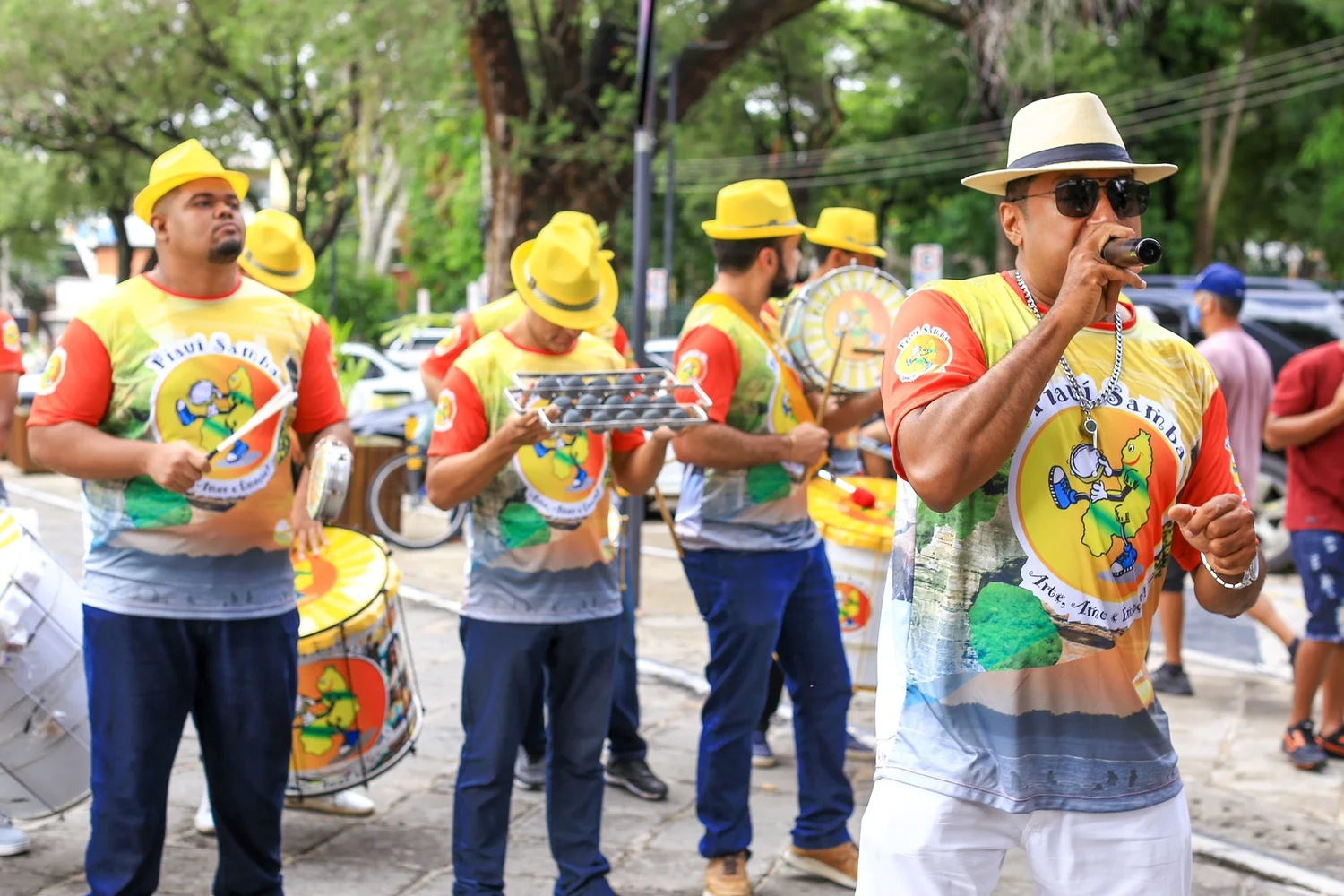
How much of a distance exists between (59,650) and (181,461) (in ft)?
3.86

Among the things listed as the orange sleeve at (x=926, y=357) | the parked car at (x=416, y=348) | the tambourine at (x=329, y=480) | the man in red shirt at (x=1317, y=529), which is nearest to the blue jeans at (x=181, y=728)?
the tambourine at (x=329, y=480)

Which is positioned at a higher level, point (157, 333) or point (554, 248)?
point (554, 248)

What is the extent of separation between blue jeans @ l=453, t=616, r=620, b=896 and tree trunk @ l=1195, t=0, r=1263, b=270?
23805 mm

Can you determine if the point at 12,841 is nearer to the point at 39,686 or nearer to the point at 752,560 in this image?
the point at 39,686

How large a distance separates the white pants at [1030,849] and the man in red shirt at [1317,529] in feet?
13.8

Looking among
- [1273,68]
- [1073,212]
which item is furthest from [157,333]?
[1273,68]

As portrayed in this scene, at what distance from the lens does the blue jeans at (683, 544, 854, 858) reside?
4875 millimetres

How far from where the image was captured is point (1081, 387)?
8.75 feet

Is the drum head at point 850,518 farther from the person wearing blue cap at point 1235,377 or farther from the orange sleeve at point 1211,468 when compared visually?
the orange sleeve at point 1211,468

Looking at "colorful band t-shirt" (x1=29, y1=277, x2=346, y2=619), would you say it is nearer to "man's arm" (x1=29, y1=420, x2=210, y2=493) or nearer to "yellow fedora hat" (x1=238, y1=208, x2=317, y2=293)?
"man's arm" (x1=29, y1=420, x2=210, y2=493)

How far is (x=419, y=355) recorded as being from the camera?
2733 centimetres

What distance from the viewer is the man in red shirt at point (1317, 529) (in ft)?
21.4

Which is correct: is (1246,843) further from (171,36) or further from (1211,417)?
(171,36)

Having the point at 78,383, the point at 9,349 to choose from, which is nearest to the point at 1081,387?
the point at 78,383
